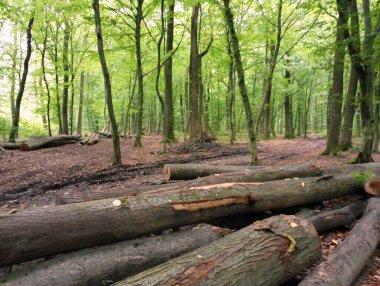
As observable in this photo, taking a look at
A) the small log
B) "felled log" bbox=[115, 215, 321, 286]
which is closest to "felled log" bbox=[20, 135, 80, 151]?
the small log

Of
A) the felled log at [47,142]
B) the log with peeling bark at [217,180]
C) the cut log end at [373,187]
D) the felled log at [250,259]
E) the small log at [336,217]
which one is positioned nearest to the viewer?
the felled log at [250,259]

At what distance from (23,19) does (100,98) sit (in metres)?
14.1

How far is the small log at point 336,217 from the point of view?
486cm

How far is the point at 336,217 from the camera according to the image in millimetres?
5020

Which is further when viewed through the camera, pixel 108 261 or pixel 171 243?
pixel 171 243

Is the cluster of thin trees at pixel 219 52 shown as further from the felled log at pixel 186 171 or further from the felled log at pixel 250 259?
the felled log at pixel 250 259

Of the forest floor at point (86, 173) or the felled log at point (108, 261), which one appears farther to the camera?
the forest floor at point (86, 173)

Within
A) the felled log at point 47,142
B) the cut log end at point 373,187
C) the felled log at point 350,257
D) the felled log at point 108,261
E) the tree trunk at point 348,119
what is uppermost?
the tree trunk at point 348,119

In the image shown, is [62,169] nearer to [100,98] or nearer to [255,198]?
[255,198]

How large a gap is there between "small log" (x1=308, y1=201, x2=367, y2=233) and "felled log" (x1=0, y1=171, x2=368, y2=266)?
45 cm

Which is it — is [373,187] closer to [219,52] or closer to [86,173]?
[86,173]

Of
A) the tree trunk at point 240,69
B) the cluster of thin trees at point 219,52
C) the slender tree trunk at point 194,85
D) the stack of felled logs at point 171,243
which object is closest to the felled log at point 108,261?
the stack of felled logs at point 171,243

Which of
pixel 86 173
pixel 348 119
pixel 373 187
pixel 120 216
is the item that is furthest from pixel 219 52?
pixel 120 216

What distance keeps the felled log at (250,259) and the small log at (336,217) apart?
1261mm
